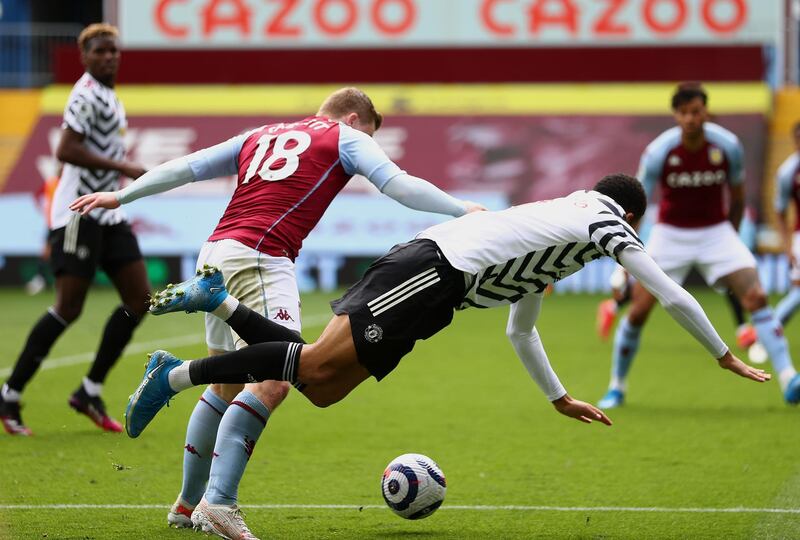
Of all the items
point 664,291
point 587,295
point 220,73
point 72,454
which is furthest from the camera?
point 220,73

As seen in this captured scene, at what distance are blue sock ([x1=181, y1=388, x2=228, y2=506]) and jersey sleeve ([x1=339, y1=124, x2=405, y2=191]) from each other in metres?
1.14

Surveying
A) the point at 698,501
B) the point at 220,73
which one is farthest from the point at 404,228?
the point at 698,501

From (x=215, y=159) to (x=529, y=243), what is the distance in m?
1.40

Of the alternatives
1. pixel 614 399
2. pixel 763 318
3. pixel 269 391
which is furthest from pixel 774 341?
pixel 269 391

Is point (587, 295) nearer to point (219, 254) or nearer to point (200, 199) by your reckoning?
point (200, 199)

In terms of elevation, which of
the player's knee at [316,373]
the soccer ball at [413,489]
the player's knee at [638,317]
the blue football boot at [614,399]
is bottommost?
the blue football boot at [614,399]

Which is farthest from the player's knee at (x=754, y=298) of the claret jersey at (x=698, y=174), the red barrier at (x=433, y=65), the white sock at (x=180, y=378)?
the red barrier at (x=433, y=65)

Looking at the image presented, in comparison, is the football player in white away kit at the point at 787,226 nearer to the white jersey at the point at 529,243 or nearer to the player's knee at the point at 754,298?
the player's knee at the point at 754,298

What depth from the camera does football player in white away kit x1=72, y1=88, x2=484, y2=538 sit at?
17.7 feet

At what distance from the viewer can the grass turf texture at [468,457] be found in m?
5.75

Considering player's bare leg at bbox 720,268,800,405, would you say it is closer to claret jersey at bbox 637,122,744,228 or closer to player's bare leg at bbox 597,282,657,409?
claret jersey at bbox 637,122,744,228

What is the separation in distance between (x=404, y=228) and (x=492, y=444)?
40.7 feet

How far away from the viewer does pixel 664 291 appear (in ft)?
17.3

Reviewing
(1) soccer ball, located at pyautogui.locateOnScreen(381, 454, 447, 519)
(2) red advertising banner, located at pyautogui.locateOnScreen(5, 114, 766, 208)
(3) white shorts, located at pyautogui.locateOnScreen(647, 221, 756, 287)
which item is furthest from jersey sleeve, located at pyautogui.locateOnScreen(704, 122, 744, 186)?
(2) red advertising banner, located at pyautogui.locateOnScreen(5, 114, 766, 208)
